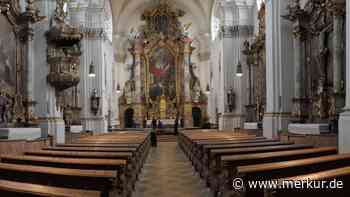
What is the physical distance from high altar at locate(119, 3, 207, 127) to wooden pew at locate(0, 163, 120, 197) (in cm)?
2409

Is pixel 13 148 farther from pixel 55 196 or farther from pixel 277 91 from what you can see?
pixel 277 91

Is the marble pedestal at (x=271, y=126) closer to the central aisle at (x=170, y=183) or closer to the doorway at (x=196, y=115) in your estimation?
the central aisle at (x=170, y=183)

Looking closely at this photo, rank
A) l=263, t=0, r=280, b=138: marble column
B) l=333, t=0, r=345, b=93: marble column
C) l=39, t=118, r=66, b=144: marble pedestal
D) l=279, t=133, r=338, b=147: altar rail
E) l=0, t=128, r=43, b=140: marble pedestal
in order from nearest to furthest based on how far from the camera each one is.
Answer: l=279, t=133, r=338, b=147: altar rail → l=0, t=128, r=43, b=140: marble pedestal → l=333, t=0, r=345, b=93: marble column → l=39, t=118, r=66, b=144: marble pedestal → l=263, t=0, r=280, b=138: marble column

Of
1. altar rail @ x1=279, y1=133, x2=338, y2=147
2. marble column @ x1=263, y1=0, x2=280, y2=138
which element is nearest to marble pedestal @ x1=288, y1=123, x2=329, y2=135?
altar rail @ x1=279, y1=133, x2=338, y2=147

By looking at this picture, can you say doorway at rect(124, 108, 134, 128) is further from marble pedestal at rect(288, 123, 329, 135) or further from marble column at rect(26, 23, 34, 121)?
marble pedestal at rect(288, 123, 329, 135)

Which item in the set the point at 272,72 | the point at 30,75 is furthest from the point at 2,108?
the point at 272,72

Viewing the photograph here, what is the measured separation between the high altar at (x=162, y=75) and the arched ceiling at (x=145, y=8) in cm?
53

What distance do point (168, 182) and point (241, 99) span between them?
12.3 meters

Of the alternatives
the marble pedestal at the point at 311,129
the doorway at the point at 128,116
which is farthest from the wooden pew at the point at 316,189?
the doorway at the point at 128,116

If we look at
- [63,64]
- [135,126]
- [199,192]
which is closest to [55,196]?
[199,192]

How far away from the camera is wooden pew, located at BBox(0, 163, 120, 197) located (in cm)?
350

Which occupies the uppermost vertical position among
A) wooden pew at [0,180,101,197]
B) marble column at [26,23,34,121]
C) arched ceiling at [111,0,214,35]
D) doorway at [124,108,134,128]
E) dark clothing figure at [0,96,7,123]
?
arched ceiling at [111,0,214,35]

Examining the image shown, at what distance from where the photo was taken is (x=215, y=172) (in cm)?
560

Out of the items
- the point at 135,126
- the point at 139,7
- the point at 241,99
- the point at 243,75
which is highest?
the point at 139,7
